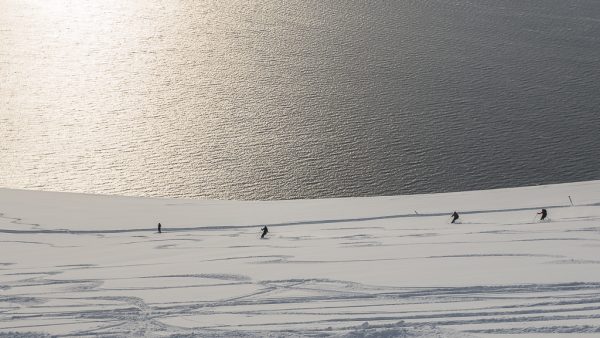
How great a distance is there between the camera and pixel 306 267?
61.9ft

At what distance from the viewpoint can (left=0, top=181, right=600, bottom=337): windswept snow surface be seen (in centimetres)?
1490

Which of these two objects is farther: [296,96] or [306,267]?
[296,96]

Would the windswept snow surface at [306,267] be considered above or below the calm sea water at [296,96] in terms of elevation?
below

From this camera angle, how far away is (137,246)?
76.2 feet

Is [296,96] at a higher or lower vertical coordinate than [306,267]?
higher

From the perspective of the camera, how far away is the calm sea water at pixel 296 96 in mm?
33844

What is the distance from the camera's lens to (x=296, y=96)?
4166 cm

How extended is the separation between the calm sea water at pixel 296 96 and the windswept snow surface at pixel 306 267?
15.9 feet

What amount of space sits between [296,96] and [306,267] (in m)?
23.8

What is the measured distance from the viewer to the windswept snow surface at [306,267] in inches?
587

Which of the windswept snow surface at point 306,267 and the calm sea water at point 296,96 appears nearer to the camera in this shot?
the windswept snow surface at point 306,267

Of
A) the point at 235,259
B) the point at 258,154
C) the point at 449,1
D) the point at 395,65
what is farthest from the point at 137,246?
the point at 449,1

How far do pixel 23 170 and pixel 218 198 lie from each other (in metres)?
9.66

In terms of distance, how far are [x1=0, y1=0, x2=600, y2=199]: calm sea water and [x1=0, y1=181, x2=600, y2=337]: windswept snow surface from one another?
15.9 feet
